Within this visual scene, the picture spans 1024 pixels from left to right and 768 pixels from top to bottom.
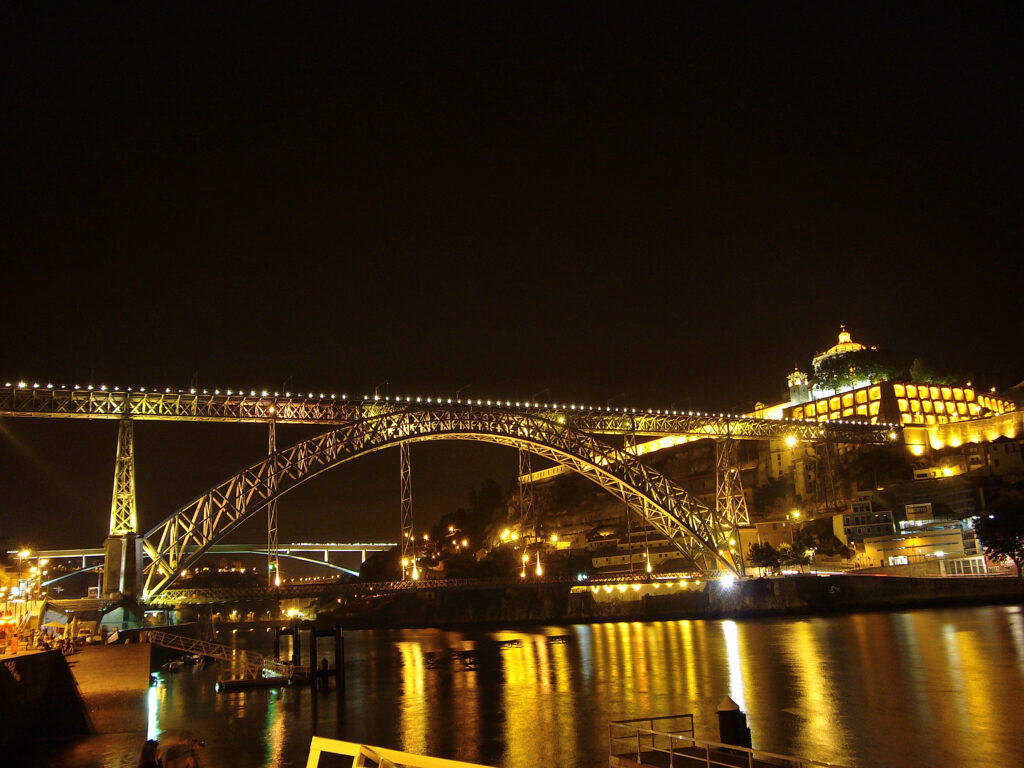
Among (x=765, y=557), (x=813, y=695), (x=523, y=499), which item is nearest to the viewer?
(x=813, y=695)

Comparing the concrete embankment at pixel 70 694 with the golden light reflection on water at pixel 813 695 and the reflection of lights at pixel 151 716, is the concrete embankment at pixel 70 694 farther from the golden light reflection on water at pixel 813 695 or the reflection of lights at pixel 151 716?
the golden light reflection on water at pixel 813 695

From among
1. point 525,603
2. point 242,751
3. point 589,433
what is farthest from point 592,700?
point 525,603

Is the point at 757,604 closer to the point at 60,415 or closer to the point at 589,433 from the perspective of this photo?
the point at 589,433

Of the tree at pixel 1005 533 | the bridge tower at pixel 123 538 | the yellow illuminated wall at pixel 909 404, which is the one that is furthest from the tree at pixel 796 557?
the bridge tower at pixel 123 538

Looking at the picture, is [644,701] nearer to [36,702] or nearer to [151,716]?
[151,716]

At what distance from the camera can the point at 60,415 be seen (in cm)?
3331

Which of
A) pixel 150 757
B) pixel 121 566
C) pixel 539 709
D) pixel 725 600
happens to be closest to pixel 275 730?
pixel 539 709

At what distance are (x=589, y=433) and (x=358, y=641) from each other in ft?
65.1

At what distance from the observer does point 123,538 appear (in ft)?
107

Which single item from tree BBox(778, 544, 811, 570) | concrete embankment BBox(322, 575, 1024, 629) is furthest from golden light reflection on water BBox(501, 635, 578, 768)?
tree BBox(778, 544, 811, 570)

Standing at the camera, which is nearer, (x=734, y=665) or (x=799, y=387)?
(x=734, y=665)

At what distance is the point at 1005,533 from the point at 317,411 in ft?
136

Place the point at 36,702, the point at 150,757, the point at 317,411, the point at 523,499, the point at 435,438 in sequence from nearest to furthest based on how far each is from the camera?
the point at 150,757, the point at 36,702, the point at 317,411, the point at 435,438, the point at 523,499

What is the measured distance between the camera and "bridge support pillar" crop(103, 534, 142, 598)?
32375 millimetres
